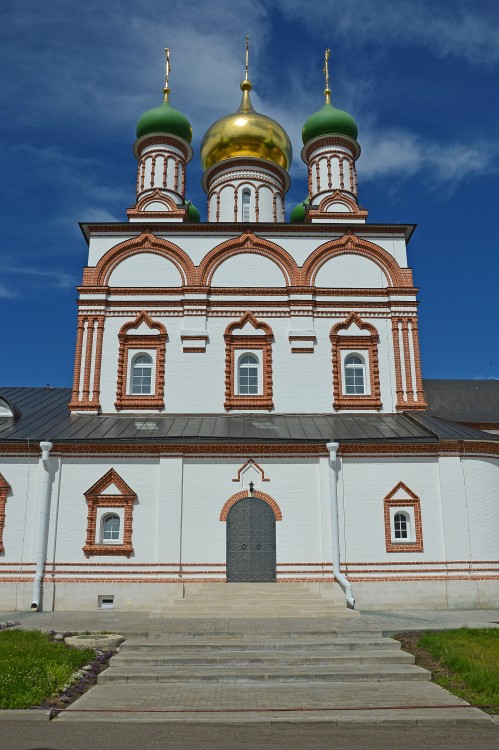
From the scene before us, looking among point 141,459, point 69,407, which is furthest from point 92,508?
point 69,407

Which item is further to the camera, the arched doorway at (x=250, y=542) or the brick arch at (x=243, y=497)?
the brick arch at (x=243, y=497)

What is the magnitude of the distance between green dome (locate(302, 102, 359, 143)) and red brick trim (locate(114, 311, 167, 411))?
8139mm

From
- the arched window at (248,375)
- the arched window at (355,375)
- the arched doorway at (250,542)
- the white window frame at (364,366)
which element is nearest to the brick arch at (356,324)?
the white window frame at (364,366)

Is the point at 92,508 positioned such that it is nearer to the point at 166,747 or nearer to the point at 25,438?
the point at 25,438

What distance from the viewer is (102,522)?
41.9 ft

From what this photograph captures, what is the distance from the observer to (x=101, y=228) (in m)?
16.1

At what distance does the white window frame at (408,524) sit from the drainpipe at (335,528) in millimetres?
1139

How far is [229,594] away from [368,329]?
7121 mm

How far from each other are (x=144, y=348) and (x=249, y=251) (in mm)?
3639

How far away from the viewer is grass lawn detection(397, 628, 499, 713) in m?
6.27

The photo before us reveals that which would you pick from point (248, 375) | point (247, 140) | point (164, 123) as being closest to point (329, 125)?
point (247, 140)

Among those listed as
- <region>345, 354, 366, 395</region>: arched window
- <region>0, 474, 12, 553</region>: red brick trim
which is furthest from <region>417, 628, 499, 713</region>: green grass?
<region>0, 474, 12, 553</region>: red brick trim

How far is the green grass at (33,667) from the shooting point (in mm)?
5852

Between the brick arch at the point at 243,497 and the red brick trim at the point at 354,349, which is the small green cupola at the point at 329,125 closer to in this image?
the red brick trim at the point at 354,349
